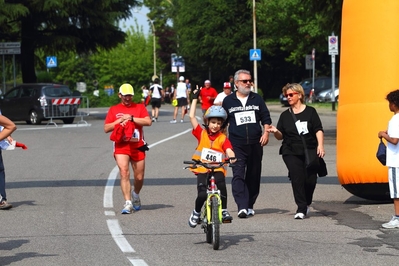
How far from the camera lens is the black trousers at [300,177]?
12109 millimetres

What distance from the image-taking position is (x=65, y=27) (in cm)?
4472

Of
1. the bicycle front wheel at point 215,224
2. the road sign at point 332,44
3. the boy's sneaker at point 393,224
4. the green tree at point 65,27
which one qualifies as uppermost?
the green tree at point 65,27

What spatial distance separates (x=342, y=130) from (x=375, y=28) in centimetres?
149

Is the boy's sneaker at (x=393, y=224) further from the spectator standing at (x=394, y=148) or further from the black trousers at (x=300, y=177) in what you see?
the black trousers at (x=300, y=177)

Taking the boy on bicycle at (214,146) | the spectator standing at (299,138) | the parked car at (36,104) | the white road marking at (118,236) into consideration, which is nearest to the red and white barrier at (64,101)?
the parked car at (36,104)

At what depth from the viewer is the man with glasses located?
12.1 meters

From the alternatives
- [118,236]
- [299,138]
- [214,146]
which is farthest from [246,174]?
[118,236]

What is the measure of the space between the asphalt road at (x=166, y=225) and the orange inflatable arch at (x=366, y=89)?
0.42 metres

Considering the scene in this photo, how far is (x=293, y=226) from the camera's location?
Answer: 11227mm

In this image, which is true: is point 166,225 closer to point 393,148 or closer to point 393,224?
point 393,224

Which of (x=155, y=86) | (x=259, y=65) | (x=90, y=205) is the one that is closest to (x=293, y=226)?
(x=90, y=205)

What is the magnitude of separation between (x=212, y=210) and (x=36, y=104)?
29652mm

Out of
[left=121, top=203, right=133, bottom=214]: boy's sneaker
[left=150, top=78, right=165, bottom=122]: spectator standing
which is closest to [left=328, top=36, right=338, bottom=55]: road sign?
[left=150, top=78, right=165, bottom=122]: spectator standing

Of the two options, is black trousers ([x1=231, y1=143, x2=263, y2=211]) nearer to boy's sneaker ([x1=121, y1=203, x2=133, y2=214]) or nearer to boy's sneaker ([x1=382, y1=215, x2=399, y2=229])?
boy's sneaker ([x1=121, y1=203, x2=133, y2=214])
